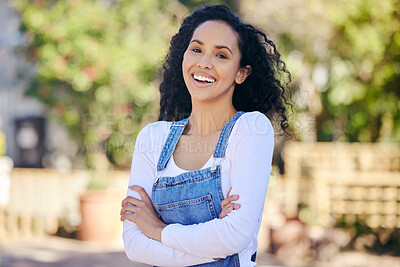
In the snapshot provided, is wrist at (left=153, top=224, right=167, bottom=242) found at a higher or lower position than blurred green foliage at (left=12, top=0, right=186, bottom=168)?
lower

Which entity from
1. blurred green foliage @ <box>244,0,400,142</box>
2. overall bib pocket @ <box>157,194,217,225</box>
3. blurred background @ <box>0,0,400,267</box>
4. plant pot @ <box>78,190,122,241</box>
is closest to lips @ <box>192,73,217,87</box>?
overall bib pocket @ <box>157,194,217,225</box>

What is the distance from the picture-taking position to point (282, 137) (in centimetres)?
641

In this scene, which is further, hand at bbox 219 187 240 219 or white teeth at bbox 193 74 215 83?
white teeth at bbox 193 74 215 83

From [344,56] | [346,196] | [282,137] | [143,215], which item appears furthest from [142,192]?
[344,56]

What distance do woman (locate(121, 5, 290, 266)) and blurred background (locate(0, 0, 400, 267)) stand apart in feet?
12.7

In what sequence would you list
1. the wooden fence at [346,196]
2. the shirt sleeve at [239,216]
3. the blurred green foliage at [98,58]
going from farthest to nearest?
the blurred green foliage at [98,58] < the wooden fence at [346,196] < the shirt sleeve at [239,216]

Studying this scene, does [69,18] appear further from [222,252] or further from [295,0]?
[222,252]

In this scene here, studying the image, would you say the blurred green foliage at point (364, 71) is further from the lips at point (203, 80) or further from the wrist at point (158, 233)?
the wrist at point (158, 233)

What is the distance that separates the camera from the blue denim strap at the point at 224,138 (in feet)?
5.12

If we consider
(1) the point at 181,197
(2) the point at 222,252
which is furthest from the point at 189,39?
(2) the point at 222,252

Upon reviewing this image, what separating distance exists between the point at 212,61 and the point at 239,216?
53cm

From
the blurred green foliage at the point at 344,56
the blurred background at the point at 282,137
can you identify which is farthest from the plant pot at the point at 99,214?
the blurred green foliage at the point at 344,56

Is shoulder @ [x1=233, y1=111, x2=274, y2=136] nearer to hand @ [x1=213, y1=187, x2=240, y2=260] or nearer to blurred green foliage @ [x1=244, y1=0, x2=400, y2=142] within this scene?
hand @ [x1=213, y1=187, x2=240, y2=260]

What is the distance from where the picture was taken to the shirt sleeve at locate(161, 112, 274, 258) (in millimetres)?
1438
